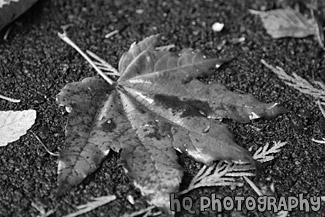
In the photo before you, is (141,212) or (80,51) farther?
(80,51)

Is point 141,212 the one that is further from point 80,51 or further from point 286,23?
point 286,23

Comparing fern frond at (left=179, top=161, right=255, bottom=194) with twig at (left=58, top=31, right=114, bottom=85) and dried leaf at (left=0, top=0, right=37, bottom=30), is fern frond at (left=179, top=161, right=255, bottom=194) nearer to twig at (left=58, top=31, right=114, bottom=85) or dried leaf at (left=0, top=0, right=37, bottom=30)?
twig at (left=58, top=31, right=114, bottom=85)

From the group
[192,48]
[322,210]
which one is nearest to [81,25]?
[192,48]

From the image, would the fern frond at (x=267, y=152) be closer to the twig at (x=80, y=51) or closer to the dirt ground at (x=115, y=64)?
the dirt ground at (x=115, y=64)

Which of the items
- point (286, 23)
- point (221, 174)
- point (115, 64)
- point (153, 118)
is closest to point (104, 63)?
point (115, 64)

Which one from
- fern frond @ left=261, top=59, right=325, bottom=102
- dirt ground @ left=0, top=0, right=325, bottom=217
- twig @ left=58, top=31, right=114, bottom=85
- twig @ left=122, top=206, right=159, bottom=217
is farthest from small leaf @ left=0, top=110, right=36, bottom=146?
fern frond @ left=261, top=59, right=325, bottom=102

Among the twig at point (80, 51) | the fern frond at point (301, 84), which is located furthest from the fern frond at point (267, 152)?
the twig at point (80, 51)
